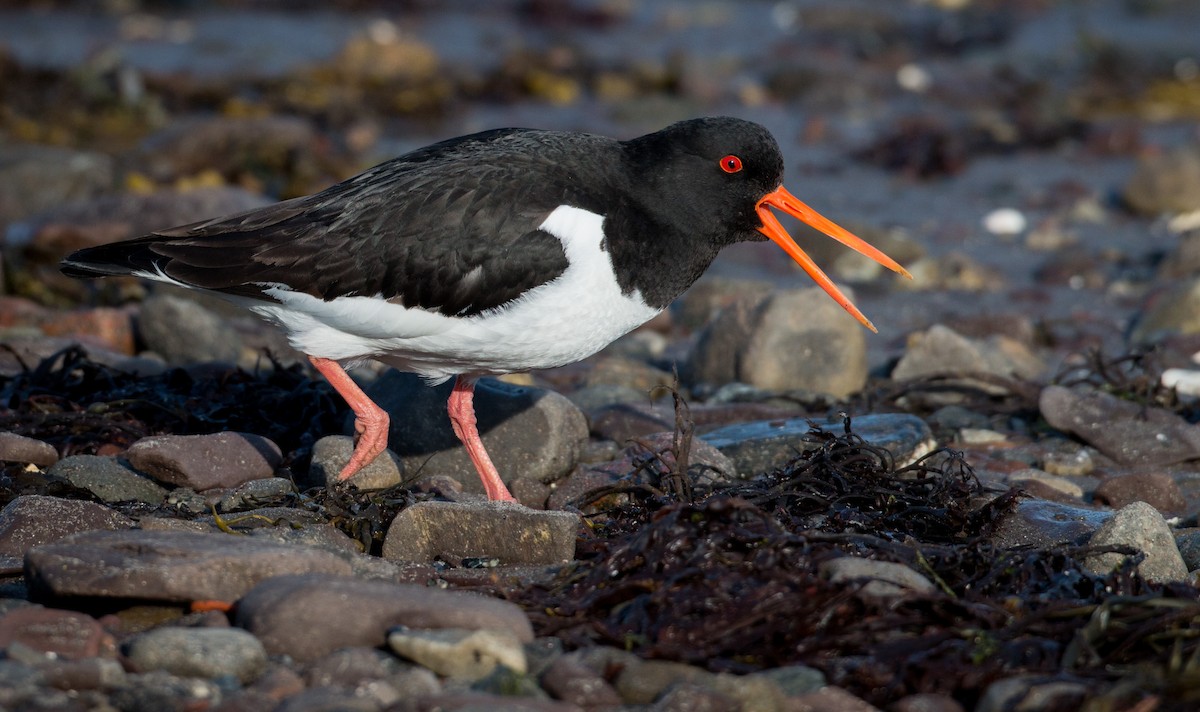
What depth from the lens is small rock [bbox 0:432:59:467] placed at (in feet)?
16.2

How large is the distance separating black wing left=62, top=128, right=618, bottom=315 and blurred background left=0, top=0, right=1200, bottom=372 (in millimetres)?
2407

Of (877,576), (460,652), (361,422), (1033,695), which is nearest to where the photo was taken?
(1033,695)

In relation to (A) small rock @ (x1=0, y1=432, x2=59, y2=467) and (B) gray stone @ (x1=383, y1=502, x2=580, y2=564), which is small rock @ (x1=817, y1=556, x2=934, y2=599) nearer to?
(B) gray stone @ (x1=383, y1=502, x2=580, y2=564)

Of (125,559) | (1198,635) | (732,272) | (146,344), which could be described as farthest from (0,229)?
(1198,635)

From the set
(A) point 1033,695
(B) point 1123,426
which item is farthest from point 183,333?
(A) point 1033,695

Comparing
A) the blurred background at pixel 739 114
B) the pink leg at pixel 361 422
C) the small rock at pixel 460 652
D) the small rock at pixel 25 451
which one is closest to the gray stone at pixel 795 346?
the blurred background at pixel 739 114

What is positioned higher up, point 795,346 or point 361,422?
point 361,422

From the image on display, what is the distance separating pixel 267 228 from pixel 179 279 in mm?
385

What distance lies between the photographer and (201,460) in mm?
4816

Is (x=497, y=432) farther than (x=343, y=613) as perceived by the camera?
Yes

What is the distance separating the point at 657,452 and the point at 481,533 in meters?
0.91

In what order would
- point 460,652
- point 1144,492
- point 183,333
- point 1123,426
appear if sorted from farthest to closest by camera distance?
point 183,333 < point 1123,426 < point 1144,492 < point 460,652

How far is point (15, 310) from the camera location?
7352 millimetres

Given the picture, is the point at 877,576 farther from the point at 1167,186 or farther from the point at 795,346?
the point at 1167,186
